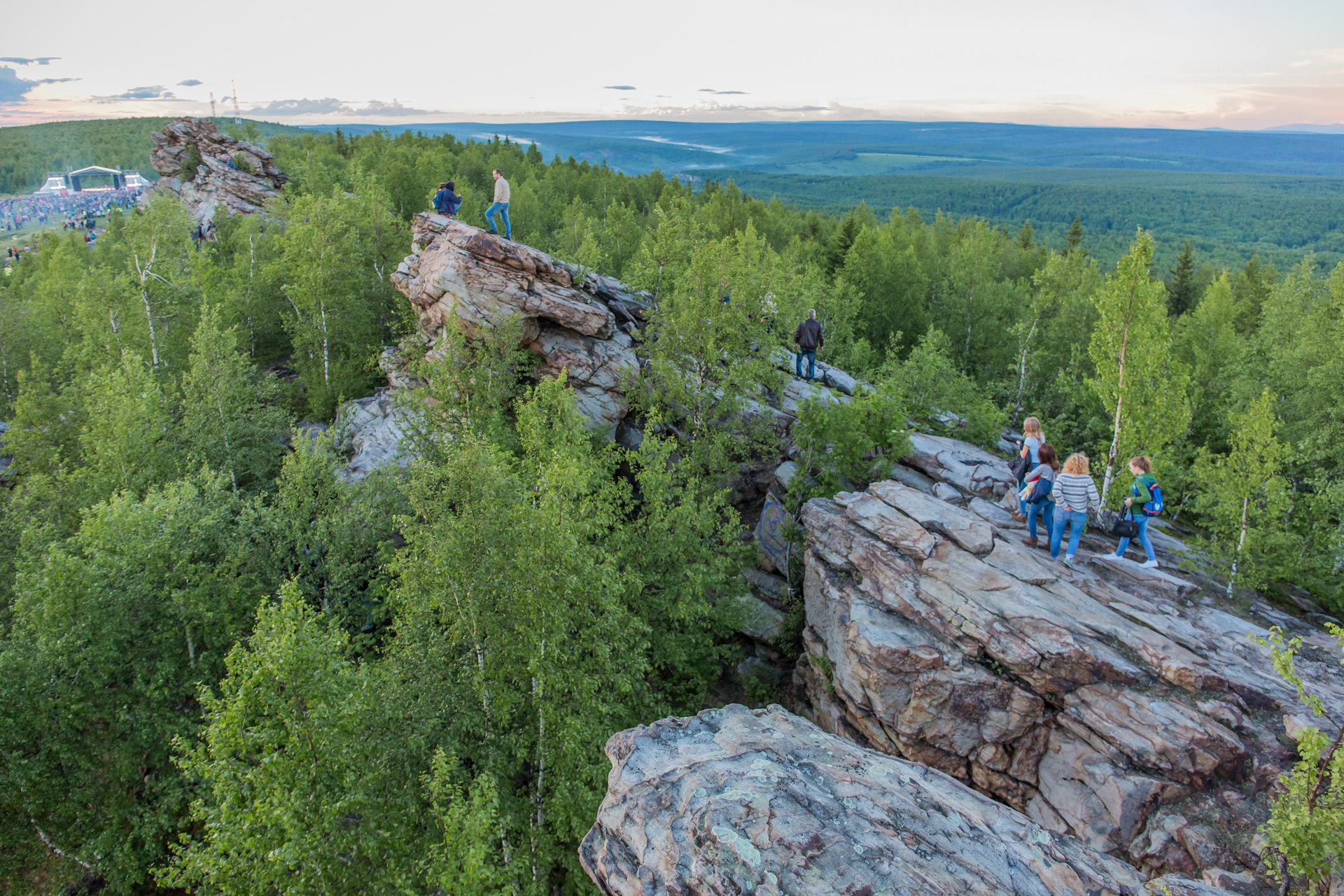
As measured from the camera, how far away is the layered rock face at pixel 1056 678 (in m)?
12.6

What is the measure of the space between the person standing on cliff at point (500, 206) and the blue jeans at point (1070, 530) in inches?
835

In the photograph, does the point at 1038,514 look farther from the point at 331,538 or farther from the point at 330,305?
the point at 330,305

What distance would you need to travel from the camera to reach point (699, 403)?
953 inches

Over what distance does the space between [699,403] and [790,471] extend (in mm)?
4373

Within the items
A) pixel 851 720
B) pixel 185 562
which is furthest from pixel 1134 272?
pixel 185 562

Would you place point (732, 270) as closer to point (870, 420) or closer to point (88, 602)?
point (870, 420)

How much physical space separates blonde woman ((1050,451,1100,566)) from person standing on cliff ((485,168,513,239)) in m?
20.7

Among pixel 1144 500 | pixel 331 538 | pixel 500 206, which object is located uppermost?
pixel 500 206

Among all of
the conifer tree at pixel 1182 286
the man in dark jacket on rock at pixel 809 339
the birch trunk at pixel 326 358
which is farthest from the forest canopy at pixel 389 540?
the conifer tree at pixel 1182 286

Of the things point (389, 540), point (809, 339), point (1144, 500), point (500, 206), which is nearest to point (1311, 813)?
point (1144, 500)

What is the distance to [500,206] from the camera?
27328 millimetres

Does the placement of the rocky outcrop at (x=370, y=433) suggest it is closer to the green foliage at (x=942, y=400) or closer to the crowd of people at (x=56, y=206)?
the green foliage at (x=942, y=400)

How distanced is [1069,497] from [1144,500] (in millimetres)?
1783

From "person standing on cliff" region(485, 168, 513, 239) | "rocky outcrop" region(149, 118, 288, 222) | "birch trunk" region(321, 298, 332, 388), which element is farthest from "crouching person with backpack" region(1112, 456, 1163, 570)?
"rocky outcrop" region(149, 118, 288, 222)
